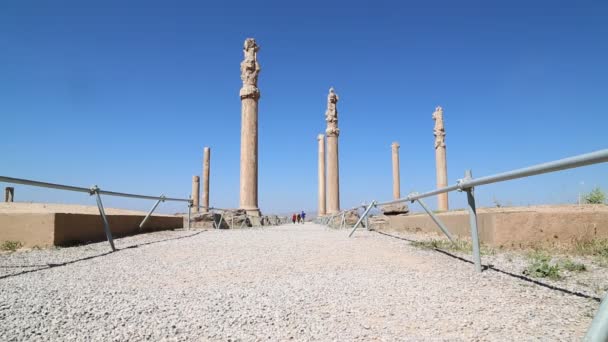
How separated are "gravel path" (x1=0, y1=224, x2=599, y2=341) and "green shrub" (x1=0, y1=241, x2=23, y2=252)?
129cm

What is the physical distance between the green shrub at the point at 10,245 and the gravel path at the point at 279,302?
129 cm

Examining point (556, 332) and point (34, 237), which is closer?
point (556, 332)

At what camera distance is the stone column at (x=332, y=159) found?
25.7m

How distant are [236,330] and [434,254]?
3196 mm

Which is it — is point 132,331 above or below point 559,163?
below

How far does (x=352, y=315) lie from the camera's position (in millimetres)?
2391

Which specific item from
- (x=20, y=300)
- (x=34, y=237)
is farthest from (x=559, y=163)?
(x=34, y=237)

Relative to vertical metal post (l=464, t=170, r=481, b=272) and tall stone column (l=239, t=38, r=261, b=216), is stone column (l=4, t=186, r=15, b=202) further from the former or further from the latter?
vertical metal post (l=464, t=170, r=481, b=272)

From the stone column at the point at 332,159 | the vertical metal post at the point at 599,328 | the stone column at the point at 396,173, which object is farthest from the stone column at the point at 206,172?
the vertical metal post at the point at 599,328

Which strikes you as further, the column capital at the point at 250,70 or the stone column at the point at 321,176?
the stone column at the point at 321,176

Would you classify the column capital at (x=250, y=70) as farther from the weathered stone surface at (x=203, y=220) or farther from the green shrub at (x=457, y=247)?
the green shrub at (x=457, y=247)

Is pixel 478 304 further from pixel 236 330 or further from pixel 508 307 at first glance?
pixel 236 330

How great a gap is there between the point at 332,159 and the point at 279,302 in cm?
2344

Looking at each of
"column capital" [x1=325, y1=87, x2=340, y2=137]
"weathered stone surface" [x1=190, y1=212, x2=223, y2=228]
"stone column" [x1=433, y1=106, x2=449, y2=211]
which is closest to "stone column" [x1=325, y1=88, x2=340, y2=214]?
"column capital" [x1=325, y1=87, x2=340, y2=137]
